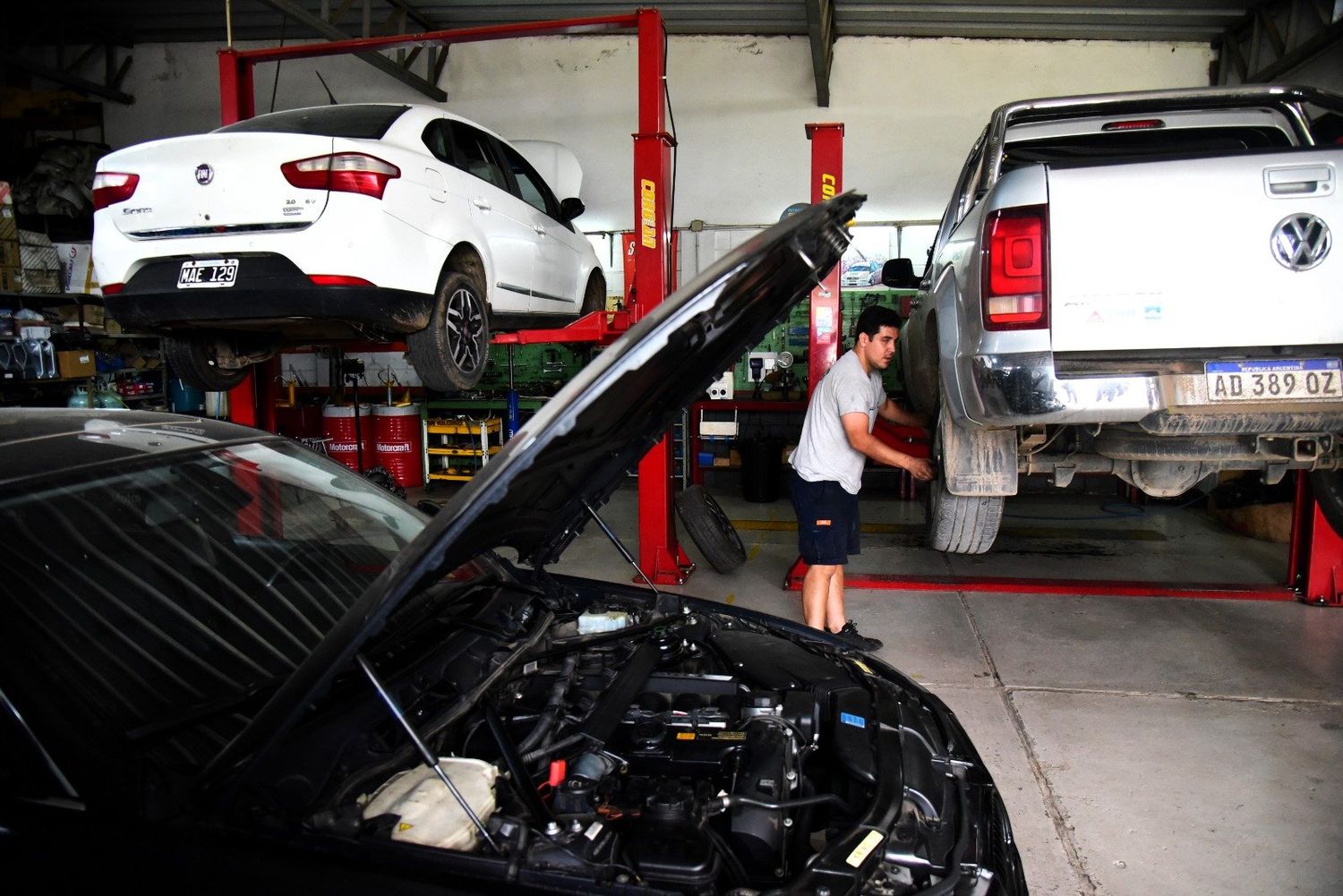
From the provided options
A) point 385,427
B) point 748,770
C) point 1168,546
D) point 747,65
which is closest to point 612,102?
point 747,65

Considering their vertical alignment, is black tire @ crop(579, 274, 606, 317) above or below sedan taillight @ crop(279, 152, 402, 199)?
below

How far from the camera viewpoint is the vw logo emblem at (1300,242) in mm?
2275

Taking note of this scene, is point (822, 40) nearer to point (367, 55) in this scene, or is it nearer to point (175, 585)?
point (367, 55)

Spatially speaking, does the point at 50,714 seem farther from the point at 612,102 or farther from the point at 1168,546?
the point at 612,102

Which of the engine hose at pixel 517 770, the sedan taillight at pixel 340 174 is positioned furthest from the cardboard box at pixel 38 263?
the engine hose at pixel 517 770

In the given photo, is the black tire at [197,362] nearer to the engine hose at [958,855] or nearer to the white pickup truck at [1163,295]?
the white pickup truck at [1163,295]

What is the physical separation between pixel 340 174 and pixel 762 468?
5024mm

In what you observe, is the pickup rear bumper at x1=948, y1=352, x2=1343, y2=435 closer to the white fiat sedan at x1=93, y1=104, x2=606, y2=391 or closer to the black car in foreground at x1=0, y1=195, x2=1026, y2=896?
the black car in foreground at x1=0, y1=195, x2=1026, y2=896

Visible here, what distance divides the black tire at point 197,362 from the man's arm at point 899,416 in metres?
3.42

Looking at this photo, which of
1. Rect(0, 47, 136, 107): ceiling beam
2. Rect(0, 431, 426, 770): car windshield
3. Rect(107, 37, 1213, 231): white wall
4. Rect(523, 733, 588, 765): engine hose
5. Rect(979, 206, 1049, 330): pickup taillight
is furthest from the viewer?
Rect(0, 47, 136, 107): ceiling beam

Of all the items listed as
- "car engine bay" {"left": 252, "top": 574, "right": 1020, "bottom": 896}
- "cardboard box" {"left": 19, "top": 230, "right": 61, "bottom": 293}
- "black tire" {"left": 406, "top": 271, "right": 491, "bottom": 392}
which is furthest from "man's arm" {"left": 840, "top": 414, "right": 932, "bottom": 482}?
"cardboard box" {"left": 19, "top": 230, "right": 61, "bottom": 293}

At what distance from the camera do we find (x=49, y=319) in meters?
7.50

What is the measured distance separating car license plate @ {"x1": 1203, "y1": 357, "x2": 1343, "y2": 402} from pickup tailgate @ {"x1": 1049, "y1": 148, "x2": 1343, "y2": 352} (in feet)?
0.21

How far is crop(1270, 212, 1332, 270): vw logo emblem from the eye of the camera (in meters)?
2.28
